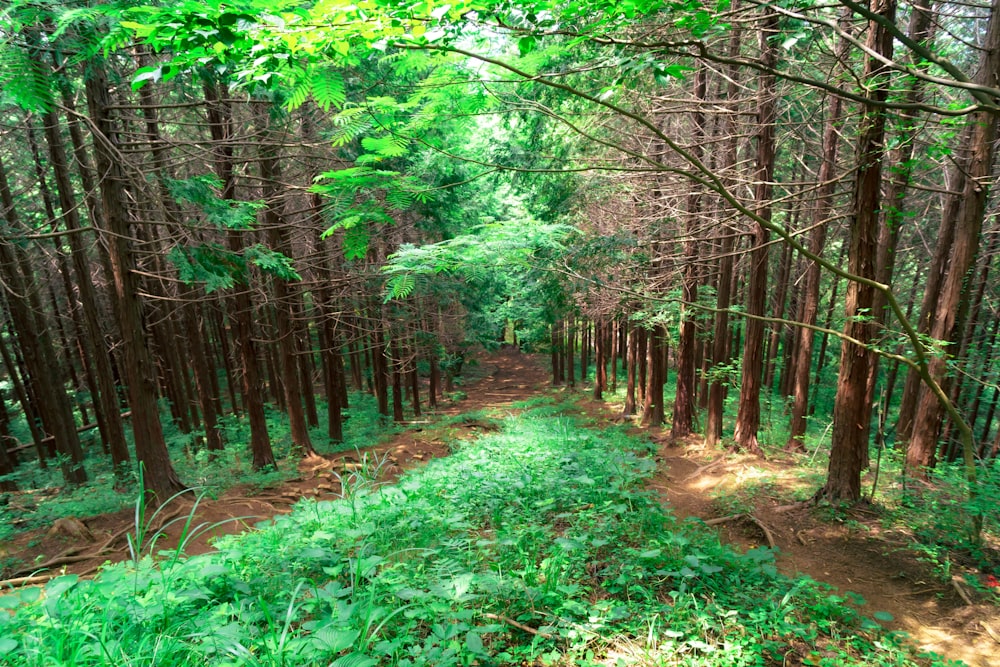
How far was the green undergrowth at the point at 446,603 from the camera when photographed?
8.05ft

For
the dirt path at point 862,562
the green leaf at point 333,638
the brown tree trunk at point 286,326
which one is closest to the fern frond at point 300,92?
the green leaf at point 333,638

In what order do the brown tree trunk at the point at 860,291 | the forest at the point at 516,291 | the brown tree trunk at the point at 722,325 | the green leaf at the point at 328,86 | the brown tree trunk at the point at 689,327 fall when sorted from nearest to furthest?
the forest at the point at 516,291
the green leaf at the point at 328,86
the brown tree trunk at the point at 860,291
the brown tree trunk at the point at 722,325
the brown tree trunk at the point at 689,327

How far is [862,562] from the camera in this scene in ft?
17.8

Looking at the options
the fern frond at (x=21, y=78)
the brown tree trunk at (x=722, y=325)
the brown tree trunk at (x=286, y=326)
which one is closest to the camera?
the fern frond at (x=21, y=78)

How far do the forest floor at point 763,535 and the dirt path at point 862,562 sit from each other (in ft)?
0.03

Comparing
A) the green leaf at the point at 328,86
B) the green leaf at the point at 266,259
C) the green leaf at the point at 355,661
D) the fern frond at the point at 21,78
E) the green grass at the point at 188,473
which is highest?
the fern frond at the point at 21,78

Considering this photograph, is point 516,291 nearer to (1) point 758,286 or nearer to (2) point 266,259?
(1) point 758,286

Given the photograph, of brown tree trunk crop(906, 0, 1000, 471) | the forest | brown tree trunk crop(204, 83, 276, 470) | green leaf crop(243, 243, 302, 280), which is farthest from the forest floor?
green leaf crop(243, 243, 302, 280)

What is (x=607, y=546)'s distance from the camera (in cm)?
427

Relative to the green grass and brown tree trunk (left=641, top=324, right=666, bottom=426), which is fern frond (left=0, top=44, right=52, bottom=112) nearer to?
the green grass

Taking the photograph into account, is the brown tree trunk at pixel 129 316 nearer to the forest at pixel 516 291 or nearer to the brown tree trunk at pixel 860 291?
the forest at pixel 516 291

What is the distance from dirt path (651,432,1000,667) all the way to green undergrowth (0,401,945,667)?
2.48ft

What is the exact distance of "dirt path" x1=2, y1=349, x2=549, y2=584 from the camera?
602cm

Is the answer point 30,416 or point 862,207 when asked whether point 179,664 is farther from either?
point 30,416
